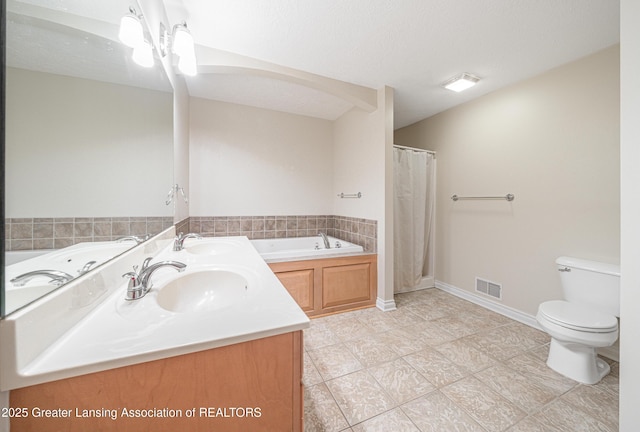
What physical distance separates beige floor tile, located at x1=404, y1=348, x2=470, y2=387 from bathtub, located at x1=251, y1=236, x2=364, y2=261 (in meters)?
1.14

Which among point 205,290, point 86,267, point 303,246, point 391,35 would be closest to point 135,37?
point 86,267

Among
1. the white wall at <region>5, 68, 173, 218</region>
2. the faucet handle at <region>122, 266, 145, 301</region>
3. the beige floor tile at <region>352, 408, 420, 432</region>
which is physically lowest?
the beige floor tile at <region>352, 408, 420, 432</region>

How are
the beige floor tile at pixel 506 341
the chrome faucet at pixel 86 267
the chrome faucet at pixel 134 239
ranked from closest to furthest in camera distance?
the chrome faucet at pixel 86 267 → the chrome faucet at pixel 134 239 → the beige floor tile at pixel 506 341

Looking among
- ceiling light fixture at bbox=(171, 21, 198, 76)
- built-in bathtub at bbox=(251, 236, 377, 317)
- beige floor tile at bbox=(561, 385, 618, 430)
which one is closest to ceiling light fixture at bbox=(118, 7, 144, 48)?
ceiling light fixture at bbox=(171, 21, 198, 76)

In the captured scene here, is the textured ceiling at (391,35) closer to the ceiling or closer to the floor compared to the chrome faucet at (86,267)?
closer to the ceiling

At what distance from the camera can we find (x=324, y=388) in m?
1.41

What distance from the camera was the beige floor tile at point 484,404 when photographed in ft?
3.92

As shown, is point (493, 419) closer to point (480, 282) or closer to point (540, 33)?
point (480, 282)

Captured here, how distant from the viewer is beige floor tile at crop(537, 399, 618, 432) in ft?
3.82

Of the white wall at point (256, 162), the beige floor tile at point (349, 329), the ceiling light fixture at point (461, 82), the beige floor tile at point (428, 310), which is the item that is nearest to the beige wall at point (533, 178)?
the ceiling light fixture at point (461, 82)

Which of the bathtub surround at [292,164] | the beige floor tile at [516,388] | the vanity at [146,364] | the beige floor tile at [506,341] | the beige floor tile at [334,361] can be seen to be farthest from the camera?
the bathtub surround at [292,164]

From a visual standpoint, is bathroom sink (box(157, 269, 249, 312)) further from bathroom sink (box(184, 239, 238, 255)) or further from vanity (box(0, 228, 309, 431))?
bathroom sink (box(184, 239, 238, 255))

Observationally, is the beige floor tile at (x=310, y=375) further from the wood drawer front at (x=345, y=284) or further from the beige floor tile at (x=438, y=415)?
the wood drawer front at (x=345, y=284)

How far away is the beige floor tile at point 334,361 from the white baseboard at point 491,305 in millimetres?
1766
